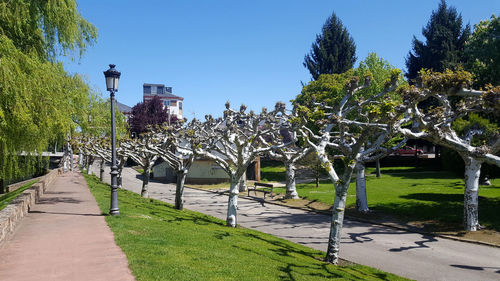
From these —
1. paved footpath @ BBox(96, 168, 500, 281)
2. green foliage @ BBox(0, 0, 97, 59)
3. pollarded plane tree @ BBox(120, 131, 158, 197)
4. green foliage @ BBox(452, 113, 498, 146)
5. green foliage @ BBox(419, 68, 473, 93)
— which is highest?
green foliage @ BBox(0, 0, 97, 59)

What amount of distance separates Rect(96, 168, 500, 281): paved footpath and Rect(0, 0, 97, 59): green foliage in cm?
1059

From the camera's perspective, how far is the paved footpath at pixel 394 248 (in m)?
10.2

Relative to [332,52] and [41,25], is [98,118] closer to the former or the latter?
[41,25]

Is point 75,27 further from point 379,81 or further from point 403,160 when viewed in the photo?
point 403,160

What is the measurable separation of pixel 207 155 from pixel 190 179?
26.5 m

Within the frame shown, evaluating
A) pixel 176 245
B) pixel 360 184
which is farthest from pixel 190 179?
pixel 176 245

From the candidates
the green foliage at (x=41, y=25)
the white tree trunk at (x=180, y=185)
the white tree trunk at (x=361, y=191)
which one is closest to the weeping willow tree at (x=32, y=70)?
the green foliage at (x=41, y=25)

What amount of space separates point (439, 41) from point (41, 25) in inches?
1745

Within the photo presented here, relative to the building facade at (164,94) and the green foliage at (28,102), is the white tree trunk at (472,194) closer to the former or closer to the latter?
the green foliage at (28,102)

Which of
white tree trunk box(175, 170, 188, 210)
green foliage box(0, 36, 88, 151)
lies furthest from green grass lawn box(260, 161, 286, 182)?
green foliage box(0, 36, 88, 151)

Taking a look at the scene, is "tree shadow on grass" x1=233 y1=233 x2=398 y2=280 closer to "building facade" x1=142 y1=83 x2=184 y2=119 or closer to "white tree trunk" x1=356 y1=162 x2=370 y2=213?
"white tree trunk" x1=356 y1=162 x2=370 y2=213

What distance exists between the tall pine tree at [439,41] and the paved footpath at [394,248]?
33.8 m

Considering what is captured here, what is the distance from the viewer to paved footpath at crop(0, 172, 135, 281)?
6.50 metres

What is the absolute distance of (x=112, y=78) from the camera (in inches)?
525
